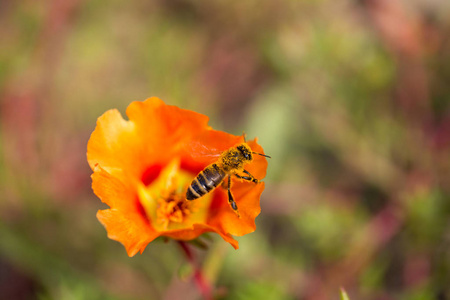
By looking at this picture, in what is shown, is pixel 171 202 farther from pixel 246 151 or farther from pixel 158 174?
pixel 246 151

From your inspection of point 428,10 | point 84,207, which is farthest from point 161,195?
point 428,10

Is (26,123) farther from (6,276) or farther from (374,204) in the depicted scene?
(374,204)

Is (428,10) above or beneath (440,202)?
above

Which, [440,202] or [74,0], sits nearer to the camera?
[440,202]

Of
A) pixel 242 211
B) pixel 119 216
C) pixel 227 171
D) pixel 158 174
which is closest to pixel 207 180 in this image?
pixel 227 171

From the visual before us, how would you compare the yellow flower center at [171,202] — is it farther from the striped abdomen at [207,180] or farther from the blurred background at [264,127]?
the blurred background at [264,127]

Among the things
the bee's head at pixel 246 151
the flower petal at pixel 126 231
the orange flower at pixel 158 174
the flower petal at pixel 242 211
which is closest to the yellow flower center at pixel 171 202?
the orange flower at pixel 158 174

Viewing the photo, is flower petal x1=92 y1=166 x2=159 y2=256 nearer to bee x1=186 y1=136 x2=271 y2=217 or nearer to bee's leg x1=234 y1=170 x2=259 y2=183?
bee x1=186 y1=136 x2=271 y2=217
